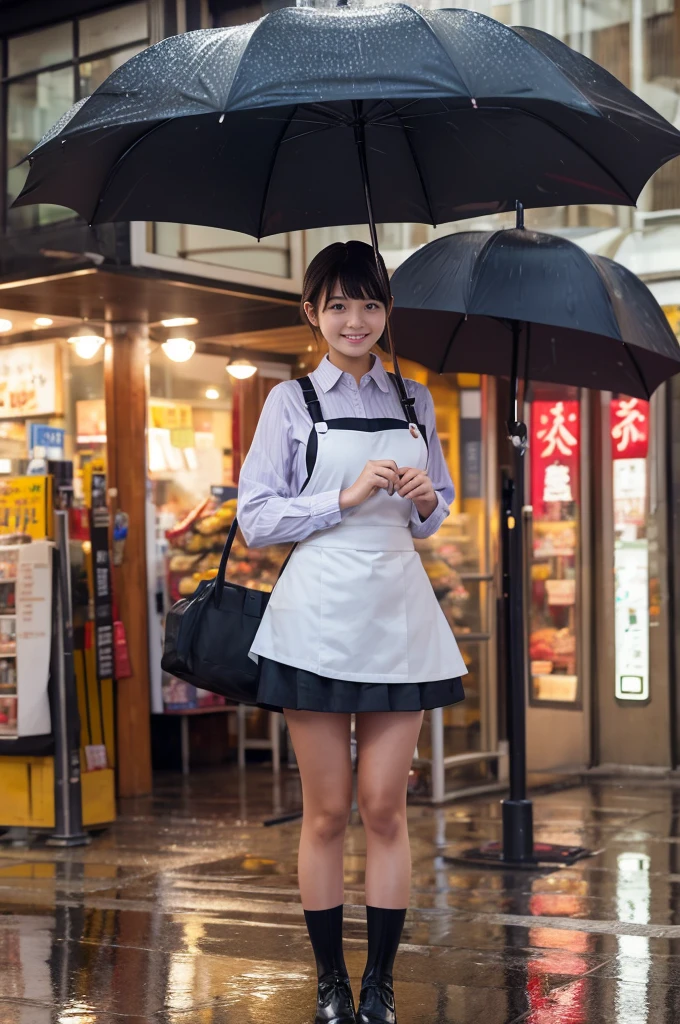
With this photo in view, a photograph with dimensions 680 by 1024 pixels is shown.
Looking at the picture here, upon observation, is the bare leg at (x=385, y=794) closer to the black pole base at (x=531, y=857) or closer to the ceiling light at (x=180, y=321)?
the black pole base at (x=531, y=857)

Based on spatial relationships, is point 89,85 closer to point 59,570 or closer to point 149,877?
point 59,570

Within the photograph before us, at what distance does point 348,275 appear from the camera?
152 inches

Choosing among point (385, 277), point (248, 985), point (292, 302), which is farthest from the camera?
point (292, 302)

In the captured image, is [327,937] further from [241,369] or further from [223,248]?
[241,369]

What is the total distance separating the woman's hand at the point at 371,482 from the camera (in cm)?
363

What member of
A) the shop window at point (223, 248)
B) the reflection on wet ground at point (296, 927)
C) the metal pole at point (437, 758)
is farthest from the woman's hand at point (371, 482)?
the shop window at point (223, 248)

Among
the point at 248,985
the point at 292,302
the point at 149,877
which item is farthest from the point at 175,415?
the point at 248,985

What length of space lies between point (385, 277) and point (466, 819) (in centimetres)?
496

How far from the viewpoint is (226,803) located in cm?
912

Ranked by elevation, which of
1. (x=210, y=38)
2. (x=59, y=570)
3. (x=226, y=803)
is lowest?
(x=226, y=803)

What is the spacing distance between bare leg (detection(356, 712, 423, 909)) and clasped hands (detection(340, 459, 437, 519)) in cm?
58

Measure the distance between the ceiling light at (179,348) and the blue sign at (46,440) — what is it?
1007 mm

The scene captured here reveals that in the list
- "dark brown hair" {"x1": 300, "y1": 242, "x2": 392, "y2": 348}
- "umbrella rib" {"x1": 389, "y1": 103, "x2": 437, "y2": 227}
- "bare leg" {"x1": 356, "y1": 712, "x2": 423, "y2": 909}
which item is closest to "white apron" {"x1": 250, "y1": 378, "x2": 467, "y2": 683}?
"bare leg" {"x1": 356, "y1": 712, "x2": 423, "y2": 909}

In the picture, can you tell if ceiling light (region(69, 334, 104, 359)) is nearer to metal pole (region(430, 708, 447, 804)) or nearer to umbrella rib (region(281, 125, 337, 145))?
metal pole (region(430, 708, 447, 804))
